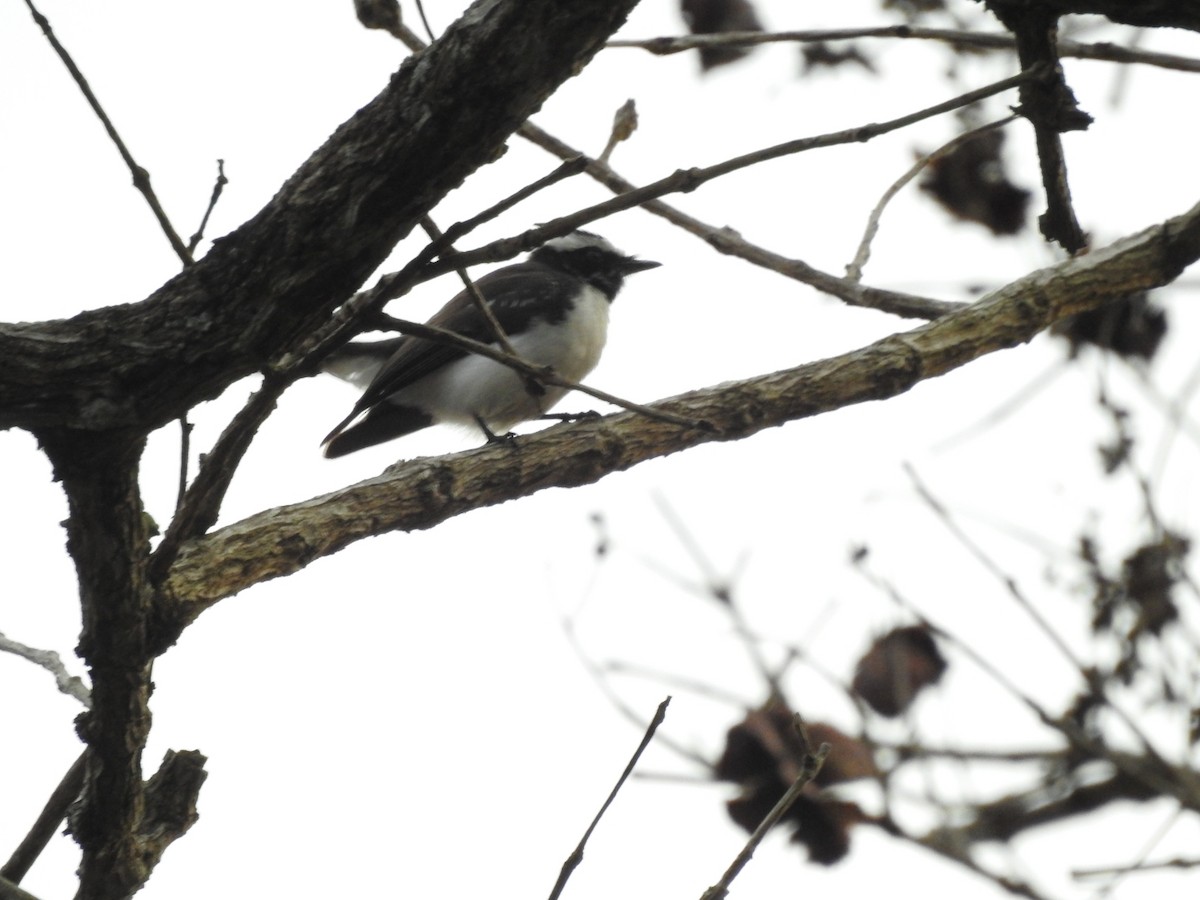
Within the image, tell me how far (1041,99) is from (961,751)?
62.6 inches

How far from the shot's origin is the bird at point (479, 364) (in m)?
6.30

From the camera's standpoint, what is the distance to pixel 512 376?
6.16 metres

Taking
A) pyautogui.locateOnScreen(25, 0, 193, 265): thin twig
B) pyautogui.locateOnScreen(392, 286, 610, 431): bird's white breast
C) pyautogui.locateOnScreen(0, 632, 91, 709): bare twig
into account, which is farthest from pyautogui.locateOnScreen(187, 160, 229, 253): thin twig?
pyautogui.locateOnScreen(392, 286, 610, 431): bird's white breast

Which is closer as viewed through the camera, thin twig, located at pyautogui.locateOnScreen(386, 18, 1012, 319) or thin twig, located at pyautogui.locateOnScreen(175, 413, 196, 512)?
thin twig, located at pyautogui.locateOnScreen(175, 413, 196, 512)

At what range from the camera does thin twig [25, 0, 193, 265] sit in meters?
2.40

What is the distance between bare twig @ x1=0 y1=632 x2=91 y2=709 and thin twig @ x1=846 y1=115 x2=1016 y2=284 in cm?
272

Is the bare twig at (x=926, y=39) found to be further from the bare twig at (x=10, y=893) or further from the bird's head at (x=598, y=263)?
the bird's head at (x=598, y=263)

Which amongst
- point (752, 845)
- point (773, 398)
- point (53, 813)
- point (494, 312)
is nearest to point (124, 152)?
point (53, 813)

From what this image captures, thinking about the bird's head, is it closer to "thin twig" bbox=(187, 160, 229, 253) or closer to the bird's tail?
the bird's tail

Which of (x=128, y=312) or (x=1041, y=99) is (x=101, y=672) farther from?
(x=1041, y=99)

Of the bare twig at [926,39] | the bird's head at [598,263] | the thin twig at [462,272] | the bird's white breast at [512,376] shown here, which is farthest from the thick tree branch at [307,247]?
the bird's head at [598,263]

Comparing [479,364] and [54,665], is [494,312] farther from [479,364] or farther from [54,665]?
[54,665]

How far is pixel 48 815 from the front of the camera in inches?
113

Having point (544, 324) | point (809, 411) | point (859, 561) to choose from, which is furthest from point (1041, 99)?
point (544, 324)
